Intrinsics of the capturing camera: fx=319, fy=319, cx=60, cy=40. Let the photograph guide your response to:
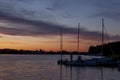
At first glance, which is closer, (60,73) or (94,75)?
(94,75)

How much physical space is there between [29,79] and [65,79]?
5300 millimetres

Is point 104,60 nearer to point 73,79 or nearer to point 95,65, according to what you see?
point 95,65

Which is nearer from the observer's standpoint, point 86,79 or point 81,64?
point 86,79

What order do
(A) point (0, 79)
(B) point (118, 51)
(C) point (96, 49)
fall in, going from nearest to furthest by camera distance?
(A) point (0, 79) < (B) point (118, 51) < (C) point (96, 49)

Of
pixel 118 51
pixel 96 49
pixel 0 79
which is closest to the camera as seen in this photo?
pixel 0 79

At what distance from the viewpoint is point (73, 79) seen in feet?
157

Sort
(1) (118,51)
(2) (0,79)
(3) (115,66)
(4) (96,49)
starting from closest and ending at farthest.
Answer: (2) (0,79) → (3) (115,66) → (1) (118,51) → (4) (96,49)

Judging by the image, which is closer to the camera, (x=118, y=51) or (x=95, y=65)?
(x=95, y=65)

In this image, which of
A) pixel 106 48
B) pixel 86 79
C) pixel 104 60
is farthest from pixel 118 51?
pixel 86 79

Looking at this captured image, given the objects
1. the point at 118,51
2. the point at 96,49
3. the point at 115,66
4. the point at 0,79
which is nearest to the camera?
the point at 0,79

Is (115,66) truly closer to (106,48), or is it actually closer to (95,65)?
(95,65)

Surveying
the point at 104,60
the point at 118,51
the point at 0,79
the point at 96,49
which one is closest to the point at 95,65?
the point at 104,60

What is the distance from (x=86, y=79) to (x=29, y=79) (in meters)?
8.50

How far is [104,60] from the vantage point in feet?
268
